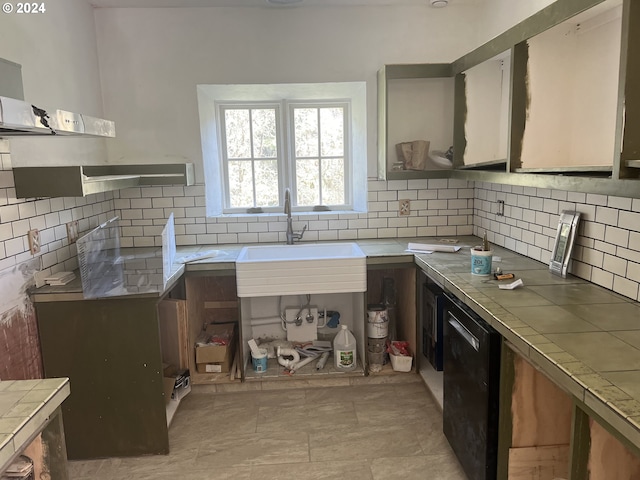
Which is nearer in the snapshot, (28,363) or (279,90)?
(28,363)

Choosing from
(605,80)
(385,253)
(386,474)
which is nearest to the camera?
(605,80)

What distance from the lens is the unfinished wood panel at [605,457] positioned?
1315 mm

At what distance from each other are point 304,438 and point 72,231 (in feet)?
5.77

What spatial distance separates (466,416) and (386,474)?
1.72 ft

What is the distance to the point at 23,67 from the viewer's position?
2236 mm

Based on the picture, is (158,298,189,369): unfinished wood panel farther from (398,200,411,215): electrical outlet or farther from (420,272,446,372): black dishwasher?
(398,200,411,215): electrical outlet

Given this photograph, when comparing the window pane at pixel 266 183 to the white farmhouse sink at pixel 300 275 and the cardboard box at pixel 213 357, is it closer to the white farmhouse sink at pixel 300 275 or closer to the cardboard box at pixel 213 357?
the white farmhouse sink at pixel 300 275

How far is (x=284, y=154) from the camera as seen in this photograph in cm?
362

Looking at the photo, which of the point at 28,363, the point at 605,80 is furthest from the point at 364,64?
the point at 28,363

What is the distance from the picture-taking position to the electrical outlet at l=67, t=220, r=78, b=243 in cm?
267

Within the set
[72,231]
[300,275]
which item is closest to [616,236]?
[300,275]

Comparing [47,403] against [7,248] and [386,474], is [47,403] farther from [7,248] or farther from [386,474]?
[386,474]

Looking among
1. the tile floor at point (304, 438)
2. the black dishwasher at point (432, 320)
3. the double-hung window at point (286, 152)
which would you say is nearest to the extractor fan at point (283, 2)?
the double-hung window at point (286, 152)

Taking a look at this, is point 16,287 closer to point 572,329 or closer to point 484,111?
point 572,329
